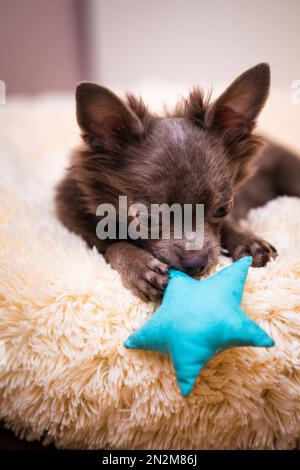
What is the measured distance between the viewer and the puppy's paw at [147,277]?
1773mm

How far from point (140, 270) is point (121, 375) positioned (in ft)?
1.50

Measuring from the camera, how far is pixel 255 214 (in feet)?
8.43

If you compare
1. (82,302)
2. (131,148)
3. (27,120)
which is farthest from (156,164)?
(27,120)

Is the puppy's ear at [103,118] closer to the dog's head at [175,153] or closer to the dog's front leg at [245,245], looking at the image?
the dog's head at [175,153]

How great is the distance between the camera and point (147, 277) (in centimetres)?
181

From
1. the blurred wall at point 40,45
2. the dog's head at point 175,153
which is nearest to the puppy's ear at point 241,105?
the dog's head at point 175,153

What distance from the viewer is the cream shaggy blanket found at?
1.64 m

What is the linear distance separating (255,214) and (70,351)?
144 centimetres

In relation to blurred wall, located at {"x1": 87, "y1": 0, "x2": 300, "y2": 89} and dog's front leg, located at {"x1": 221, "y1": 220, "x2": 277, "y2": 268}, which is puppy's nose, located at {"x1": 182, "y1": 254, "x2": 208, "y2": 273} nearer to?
dog's front leg, located at {"x1": 221, "y1": 220, "x2": 277, "y2": 268}

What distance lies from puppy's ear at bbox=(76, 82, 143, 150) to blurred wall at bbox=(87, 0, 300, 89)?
2.78 metres

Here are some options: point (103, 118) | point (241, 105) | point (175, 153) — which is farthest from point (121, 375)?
point (241, 105)

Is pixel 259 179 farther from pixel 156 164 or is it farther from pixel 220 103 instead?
pixel 156 164

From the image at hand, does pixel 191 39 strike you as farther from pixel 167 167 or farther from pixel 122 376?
pixel 122 376
